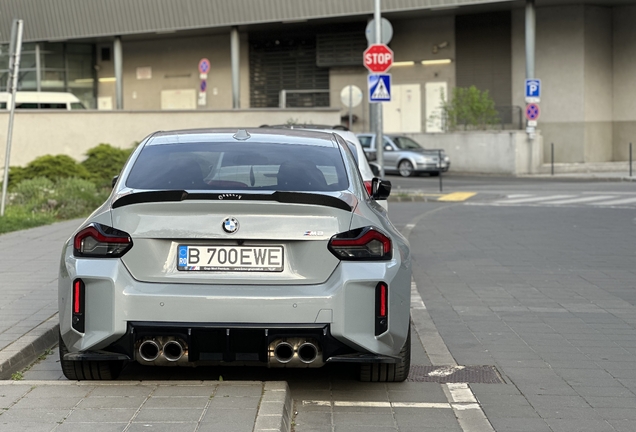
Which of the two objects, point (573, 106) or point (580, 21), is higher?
point (580, 21)

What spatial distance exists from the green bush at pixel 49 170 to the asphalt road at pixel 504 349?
481 inches

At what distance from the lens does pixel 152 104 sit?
50.6 meters

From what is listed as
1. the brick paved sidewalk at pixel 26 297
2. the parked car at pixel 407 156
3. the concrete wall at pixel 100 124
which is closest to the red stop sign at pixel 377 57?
the concrete wall at pixel 100 124

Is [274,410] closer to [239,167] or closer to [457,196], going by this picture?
[239,167]

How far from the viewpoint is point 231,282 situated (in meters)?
5.59

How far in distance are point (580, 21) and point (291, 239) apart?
35170 mm

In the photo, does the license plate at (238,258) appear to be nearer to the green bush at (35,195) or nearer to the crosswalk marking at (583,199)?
the green bush at (35,195)

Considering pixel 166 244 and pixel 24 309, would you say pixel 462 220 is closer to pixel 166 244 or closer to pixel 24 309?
pixel 24 309

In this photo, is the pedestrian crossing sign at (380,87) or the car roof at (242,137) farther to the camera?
the pedestrian crossing sign at (380,87)

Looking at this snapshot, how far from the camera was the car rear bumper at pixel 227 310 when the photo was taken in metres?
5.49

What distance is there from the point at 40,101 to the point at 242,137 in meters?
32.7

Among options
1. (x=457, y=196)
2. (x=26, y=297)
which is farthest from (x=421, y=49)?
(x=26, y=297)

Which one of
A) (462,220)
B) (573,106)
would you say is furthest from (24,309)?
(573,106)

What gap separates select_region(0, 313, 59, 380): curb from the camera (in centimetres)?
647
